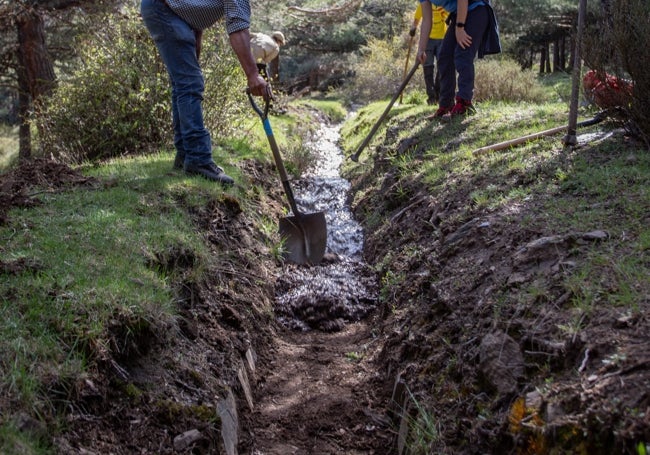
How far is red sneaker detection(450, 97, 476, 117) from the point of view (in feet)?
23.4

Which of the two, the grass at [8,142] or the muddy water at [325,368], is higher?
the muddy water at [325,368]

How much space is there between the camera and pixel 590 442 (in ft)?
6.19

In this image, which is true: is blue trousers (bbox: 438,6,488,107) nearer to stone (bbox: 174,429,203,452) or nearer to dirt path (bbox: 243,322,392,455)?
dirt path (bbox: 243,322,392,455)

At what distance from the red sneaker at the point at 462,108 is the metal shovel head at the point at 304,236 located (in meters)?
2.87

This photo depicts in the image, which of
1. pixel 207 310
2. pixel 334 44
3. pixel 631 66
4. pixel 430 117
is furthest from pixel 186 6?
pixel 334 44

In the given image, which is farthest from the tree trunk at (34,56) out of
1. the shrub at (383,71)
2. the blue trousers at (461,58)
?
the shrub at (383,71)

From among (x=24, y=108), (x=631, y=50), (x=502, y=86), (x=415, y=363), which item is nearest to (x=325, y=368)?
(x=415, y=363)

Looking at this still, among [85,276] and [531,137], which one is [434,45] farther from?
[85,276]

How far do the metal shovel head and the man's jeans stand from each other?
3.19ft

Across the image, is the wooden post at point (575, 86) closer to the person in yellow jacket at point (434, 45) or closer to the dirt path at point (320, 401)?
the dirt path at point (320, 401)

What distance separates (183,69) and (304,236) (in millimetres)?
1828

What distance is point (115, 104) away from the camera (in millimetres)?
6727

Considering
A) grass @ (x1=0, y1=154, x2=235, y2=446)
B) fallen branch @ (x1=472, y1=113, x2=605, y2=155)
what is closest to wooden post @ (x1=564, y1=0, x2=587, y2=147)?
→ fallen branch @ (x1=472, y1=113, x2=605, y2=155)

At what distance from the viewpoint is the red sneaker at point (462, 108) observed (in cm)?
712
